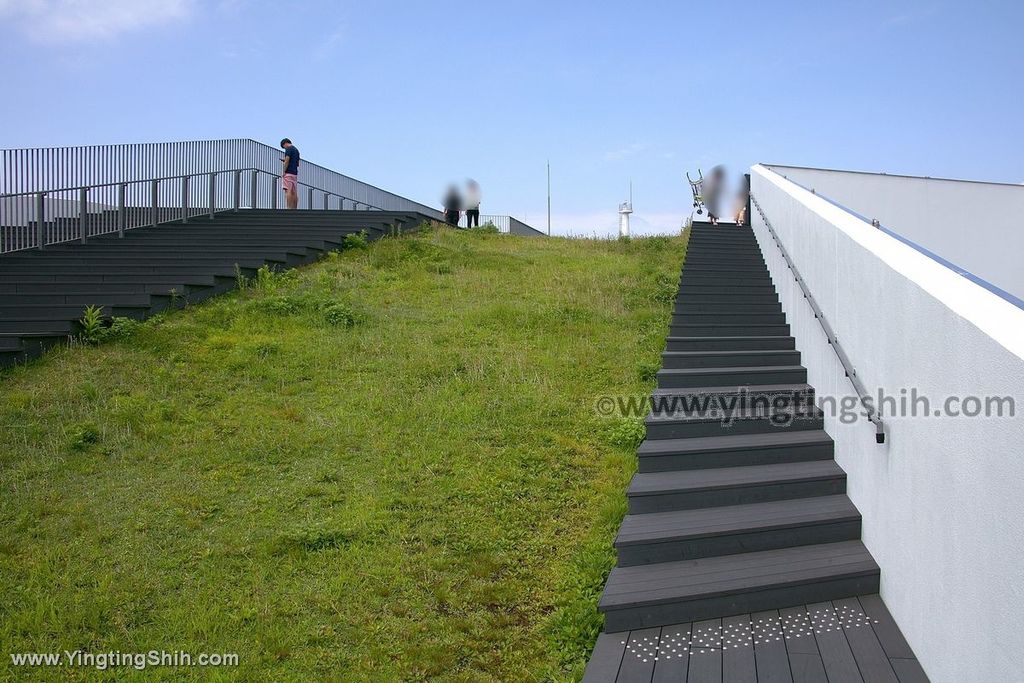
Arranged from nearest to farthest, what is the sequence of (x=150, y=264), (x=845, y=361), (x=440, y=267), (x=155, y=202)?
1. (x=845, y=361)
2. (x=150, y=264)
3. (x=440, y=267)
4. (x=155, y=202)

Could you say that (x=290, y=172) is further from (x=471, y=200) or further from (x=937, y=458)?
(x=937, y=458)

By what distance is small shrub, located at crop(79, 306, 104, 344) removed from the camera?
9.01 metres

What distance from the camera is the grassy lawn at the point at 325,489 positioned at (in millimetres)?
4234

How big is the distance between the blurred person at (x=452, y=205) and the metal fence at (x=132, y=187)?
142 inches

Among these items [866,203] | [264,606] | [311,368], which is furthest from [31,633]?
[866,203]

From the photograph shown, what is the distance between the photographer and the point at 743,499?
521 cm

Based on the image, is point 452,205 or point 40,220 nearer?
point 40,220

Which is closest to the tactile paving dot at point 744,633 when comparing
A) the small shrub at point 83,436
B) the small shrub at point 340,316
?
the small shrub at point 83,436

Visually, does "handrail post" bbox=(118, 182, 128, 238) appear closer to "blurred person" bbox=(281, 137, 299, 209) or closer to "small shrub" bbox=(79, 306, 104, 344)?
"blurred person" bbox=(281, 137, 299, 209)

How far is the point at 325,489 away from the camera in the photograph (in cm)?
575

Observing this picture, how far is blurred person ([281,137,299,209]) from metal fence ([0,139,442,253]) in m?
0.73

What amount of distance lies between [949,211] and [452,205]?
42.2ft

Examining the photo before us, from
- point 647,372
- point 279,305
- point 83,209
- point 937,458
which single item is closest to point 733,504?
point 937,458

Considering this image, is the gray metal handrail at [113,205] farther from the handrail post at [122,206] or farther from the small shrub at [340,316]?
the small shrub at [340,316]
